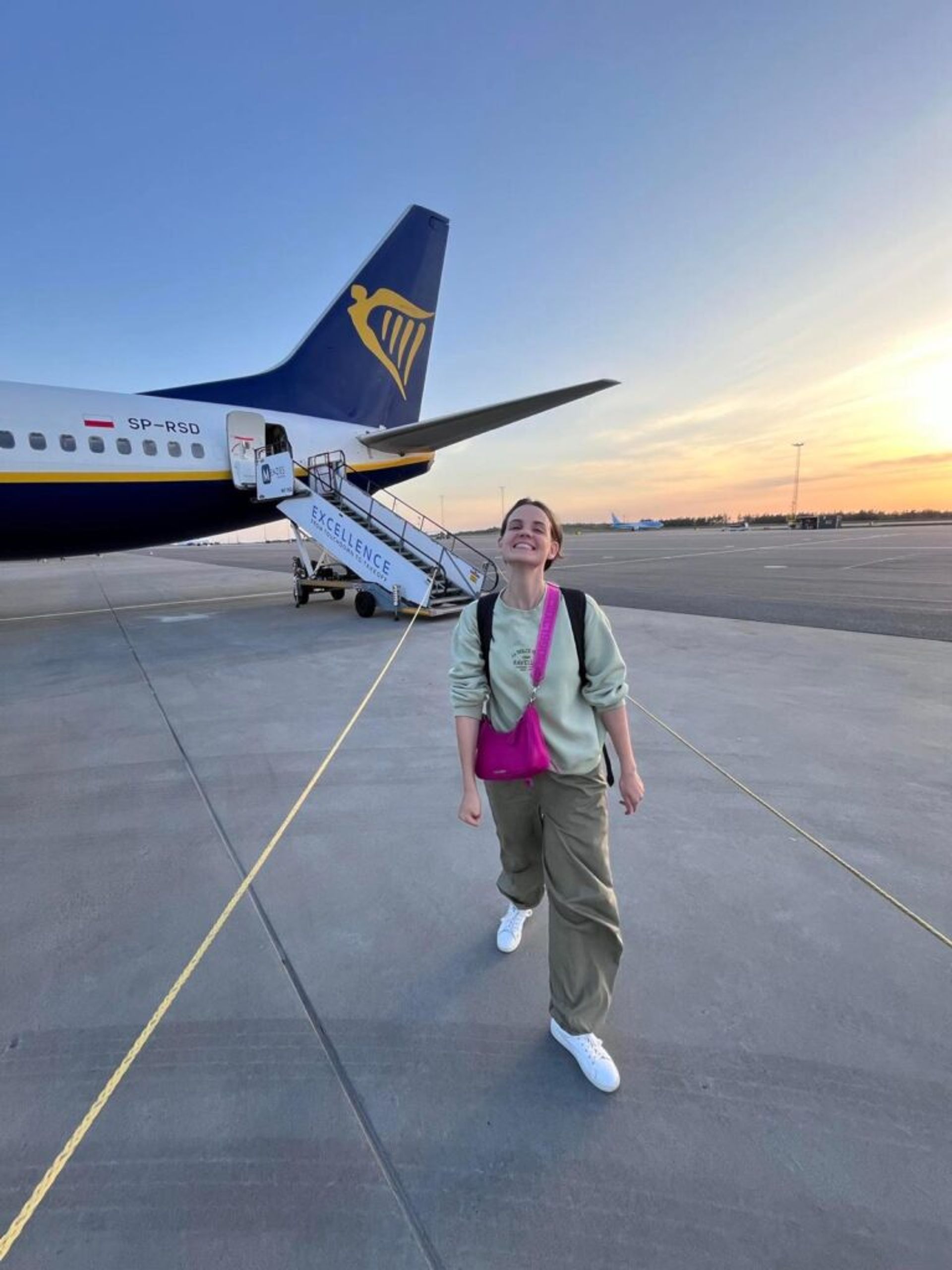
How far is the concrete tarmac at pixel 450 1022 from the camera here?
4.59 feet

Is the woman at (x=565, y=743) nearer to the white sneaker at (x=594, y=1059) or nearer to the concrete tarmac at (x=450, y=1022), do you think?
the white sneaker at (x=594, y=1059)

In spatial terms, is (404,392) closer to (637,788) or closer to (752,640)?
(752,640)

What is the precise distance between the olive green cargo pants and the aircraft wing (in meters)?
8.72

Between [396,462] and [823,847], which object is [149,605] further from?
[823,847]

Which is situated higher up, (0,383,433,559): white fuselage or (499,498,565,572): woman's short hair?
(0,383,433,559): white fuselage

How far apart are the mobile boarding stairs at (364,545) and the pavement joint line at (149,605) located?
108 inches

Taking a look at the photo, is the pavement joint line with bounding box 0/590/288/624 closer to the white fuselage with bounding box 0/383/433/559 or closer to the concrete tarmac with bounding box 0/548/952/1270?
the white fuselage with bounding box 0/383/433/559

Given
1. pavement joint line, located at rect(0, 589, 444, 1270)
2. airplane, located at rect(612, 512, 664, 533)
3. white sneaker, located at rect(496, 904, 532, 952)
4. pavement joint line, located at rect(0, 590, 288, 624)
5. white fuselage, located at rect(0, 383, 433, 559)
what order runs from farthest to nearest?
airplane, located at rect(612, 512, 664, 533)
pavement joint line, located at rect(0, 590, 288, 624)
white fuselage, located at rect(0, 383, 433, 559)
white sneaker, located at rect(496, 904, 532, 952)
pavement joint line, located at rect(0, 589, 444, 1270)

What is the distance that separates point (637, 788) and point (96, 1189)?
6.17ft

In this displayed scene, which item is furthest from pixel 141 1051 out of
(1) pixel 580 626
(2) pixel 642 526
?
(2) pixel 642 526

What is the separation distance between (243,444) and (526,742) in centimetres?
1175

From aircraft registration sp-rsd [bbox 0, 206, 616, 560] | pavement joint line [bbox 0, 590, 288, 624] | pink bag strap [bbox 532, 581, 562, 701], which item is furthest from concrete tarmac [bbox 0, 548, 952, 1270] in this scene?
pavement joint line [bbox 0, 590, 288, 624]

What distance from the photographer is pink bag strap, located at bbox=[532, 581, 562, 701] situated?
71.9 inches

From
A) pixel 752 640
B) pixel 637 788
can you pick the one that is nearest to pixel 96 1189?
pixel 637 788
